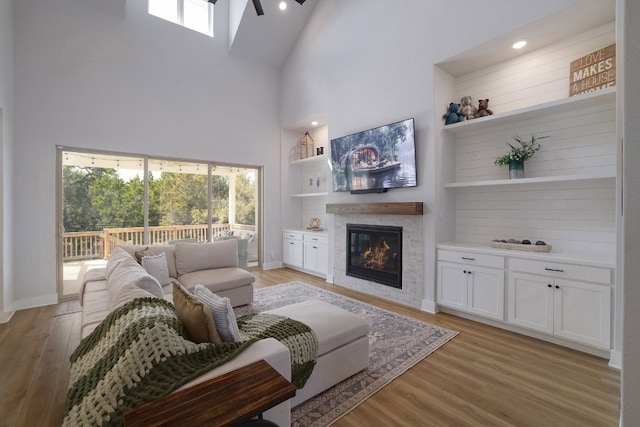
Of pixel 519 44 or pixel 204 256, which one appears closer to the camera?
pixel 519 44

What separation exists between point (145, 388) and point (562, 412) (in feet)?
7.88

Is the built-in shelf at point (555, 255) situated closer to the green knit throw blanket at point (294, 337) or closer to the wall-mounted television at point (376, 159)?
the wall-mounted television at point (376, 159)

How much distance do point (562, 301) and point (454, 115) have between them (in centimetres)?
228

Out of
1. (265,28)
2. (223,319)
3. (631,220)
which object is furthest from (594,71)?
(265,28)

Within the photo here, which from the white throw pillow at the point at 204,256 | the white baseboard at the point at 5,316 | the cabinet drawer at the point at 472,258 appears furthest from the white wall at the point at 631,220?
the white baseboard at the point at 5,316

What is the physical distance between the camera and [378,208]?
4078 mm

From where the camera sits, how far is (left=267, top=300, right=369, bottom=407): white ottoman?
6.63 ft

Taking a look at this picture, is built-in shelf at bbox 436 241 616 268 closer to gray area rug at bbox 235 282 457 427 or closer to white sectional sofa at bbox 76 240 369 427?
gray area rug at bbox 235 282 457 427

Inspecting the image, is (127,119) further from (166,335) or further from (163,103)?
(166,335)

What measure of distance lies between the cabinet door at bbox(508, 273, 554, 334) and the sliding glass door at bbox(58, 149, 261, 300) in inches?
174

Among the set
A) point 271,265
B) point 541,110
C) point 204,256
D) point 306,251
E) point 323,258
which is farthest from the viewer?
point 271,265

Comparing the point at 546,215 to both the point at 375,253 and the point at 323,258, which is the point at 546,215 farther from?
the point at 323,258

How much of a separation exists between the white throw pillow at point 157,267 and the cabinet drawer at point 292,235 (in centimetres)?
276

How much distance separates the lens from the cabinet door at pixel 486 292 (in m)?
3.10
